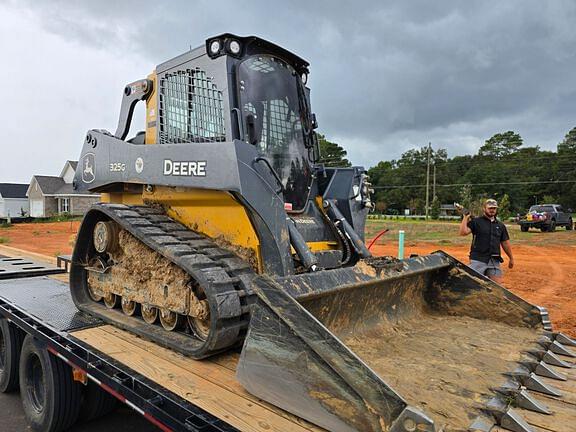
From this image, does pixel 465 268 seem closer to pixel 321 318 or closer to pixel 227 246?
pixel 321 318

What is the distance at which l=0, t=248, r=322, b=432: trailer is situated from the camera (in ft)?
8.24

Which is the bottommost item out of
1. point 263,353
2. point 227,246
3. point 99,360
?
point 99,360

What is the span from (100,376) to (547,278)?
12.0 metres

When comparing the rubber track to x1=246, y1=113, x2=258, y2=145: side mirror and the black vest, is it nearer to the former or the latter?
x1=246, y1=113, x2=258, y2=145: side mirror

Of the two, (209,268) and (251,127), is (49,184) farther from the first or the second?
(209,268)

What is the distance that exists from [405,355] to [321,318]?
651 millimetres

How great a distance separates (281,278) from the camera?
2641 mm

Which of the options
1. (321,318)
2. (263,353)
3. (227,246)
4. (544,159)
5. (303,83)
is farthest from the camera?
(544,159)

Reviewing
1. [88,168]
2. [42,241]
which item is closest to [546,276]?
[88,168]

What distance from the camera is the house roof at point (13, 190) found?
181 feet

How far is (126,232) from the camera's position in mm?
4207

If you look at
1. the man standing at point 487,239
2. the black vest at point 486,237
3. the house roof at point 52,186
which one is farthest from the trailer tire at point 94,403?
the house roof at point 52,186

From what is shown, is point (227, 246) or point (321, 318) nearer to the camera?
point (321, 318)

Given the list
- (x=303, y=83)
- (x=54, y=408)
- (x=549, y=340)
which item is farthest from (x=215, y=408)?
(x=303, y=83)
